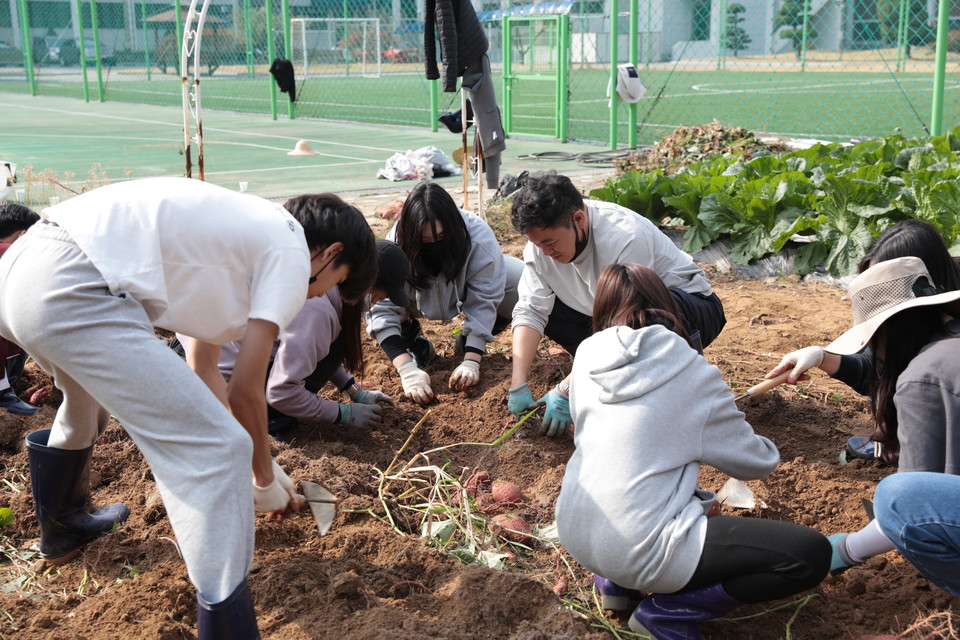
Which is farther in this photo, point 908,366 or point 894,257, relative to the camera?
point 894,257

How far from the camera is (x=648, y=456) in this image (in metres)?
2.10

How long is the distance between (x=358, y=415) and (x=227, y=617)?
1.66m

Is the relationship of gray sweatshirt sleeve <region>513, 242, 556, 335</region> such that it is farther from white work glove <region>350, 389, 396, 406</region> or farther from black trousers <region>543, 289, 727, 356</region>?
white work glove <region>350, 389, 396, 406</region>

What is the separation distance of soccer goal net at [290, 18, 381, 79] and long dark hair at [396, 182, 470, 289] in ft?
64.8

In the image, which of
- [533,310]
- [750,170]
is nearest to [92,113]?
[750,170]

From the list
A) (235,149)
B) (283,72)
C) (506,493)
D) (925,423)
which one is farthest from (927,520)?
(283,72)

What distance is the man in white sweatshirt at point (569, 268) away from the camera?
310cm

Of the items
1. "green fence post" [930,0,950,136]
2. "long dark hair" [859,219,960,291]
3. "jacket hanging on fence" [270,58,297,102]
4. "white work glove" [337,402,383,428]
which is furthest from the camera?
"jacket hanging on fence" [270,58,297,102]

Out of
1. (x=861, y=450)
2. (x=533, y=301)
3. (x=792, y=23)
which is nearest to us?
(x=861, y=450)

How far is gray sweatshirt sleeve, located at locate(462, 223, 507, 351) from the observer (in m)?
4.06

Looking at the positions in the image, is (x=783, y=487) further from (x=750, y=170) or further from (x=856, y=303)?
(x=750, y=170)

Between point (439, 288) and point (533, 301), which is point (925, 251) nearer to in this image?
point (533, 301)

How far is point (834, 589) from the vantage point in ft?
8.21

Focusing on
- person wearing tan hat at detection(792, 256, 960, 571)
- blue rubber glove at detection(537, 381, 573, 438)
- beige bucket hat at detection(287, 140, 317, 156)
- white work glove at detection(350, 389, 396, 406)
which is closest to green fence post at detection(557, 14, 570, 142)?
beige bucket hat at detection(287, 140, 317, 156)
